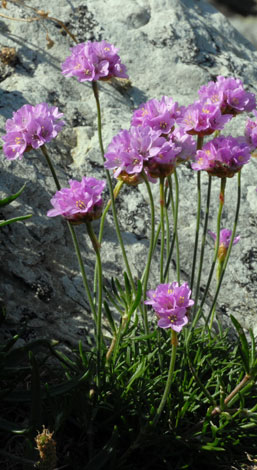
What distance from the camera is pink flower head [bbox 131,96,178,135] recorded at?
2018 mm

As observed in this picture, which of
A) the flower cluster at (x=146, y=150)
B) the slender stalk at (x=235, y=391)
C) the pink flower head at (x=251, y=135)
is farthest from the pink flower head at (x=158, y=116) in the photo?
the slender stalk at (x=235, y=391)

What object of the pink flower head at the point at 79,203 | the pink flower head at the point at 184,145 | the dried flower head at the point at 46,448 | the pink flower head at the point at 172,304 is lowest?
the dried flower head at the point at 46,448

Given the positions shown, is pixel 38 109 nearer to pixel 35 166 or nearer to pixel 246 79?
pixel 35 166

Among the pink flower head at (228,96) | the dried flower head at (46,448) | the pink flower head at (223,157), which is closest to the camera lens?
the dried flower head at (46,448)

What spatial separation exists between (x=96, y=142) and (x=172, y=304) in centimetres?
138

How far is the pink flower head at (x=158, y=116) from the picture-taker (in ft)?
6.62

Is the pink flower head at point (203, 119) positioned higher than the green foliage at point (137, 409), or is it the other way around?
the pink flower head at point (203, 119)

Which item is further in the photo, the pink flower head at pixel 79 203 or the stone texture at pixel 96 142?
the stone texture at pixel 96 142

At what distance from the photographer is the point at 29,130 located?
1977mm

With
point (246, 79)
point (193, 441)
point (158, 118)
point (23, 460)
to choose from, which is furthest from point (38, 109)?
point (246, 79)

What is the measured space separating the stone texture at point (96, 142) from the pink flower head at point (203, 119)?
34.2 inches

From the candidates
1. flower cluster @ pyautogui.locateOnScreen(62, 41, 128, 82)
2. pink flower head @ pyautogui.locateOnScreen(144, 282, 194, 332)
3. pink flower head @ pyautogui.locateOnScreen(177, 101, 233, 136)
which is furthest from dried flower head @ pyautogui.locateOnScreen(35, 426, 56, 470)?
flower cluster @ pyautogui.locateOnScreen(62, 41, 128, 82)

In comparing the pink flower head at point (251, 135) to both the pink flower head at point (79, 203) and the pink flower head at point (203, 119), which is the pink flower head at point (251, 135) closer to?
the pink flower head at point (203, 119)

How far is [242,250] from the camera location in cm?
288
